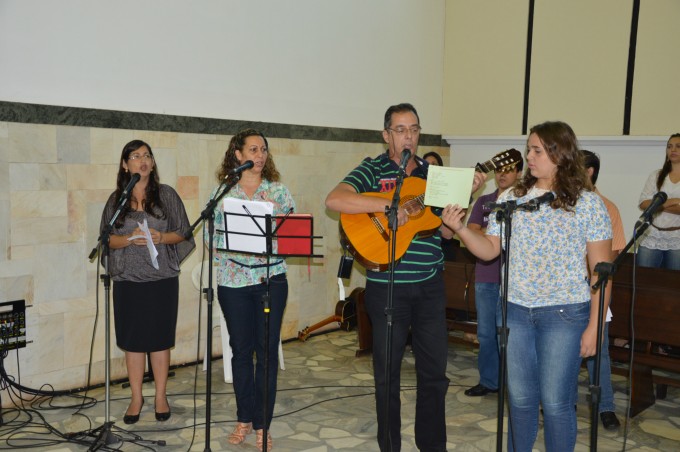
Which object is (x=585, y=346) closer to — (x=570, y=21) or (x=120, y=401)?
(x=120, y=401)

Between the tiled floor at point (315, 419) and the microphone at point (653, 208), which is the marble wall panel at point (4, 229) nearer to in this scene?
the tiled floor at point (315, 419)

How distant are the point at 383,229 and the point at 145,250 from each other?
62.0 inches

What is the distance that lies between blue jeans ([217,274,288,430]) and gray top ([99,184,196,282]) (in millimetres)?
→ 630

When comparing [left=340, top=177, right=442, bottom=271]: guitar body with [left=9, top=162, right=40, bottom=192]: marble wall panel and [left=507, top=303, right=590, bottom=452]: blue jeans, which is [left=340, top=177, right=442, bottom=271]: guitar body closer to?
[left=507, top=303, right=590, bottom=452]: blue jeans

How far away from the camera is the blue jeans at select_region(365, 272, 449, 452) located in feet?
11.0

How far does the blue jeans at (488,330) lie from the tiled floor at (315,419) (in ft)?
0.63

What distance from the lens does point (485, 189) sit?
8.30 m

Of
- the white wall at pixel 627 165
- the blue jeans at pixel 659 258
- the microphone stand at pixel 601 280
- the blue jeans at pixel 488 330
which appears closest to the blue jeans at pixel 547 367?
the microphone stand at pixel 601 280

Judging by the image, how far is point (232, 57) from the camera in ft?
19.4

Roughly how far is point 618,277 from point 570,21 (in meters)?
3.51

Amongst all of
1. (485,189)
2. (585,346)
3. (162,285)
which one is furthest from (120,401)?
(485,189)

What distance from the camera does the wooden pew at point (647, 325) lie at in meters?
4.49

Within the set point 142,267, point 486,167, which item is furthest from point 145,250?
point 486,167

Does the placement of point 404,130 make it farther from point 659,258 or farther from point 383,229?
point 659,258
